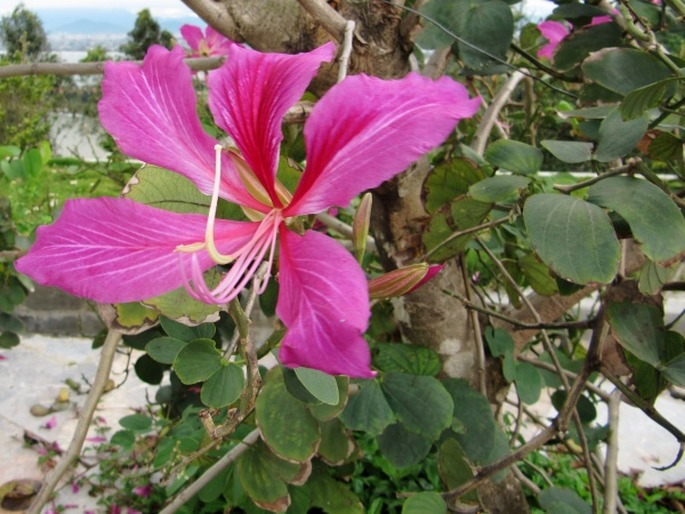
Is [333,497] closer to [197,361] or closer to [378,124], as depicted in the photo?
[197,361]

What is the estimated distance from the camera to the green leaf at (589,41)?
877 mm

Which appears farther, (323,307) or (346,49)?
(346,49)

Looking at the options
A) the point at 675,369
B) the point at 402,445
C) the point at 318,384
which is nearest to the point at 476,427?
the point at 402,445

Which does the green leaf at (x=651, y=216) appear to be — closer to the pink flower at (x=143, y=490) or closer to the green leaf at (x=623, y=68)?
the green leaf at (x=623, y=68)

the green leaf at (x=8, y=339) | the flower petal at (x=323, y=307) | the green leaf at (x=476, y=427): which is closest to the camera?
the flower petal at (x=323, y=307)

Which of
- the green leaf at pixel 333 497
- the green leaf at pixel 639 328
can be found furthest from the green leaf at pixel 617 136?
the green leaf at pixel 333 497

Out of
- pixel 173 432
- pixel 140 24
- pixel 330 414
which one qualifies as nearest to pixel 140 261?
pixel 330 414

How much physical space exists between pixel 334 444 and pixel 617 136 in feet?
2.05

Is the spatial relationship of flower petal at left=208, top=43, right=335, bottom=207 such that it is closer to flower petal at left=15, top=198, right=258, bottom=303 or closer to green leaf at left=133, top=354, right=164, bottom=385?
flower petal at left=15, top=198, right=258, bottom=303

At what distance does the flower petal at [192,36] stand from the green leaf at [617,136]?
1.06m

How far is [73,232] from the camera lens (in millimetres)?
464

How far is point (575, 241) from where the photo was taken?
1.86 ft

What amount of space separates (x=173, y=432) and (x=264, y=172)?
0.77 metres

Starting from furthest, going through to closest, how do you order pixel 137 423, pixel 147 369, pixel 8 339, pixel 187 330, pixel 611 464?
1. pixel 8 339
2. pixel 147 369
3. pixel 137 423
4. pixel 611 464
5. pixel 187 330
